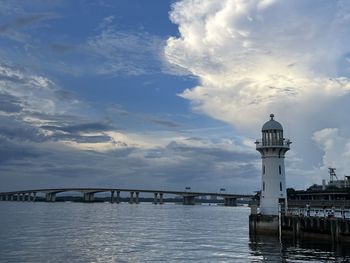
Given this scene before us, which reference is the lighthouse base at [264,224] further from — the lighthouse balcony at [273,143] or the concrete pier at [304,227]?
the lighthouse balcony at [273,143]

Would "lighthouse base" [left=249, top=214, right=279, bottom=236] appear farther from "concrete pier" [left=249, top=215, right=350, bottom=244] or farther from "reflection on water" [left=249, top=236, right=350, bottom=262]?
"reflection on water" [left=249, top=236, right=350, bottom=262]

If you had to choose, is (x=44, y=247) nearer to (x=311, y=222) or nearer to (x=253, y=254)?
(x=253, y=254)

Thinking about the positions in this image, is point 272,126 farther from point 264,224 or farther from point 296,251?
point 296,251

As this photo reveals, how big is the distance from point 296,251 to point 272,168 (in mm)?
13398

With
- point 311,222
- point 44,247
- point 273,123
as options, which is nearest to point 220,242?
point 311,222

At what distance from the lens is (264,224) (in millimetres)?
56906

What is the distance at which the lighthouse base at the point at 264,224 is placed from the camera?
56.1m

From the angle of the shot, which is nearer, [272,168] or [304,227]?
[304,227]

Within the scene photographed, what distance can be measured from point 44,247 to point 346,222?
3244 centimetres

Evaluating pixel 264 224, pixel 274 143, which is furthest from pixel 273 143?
pixel 264 224

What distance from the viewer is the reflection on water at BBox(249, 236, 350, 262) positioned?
40750 millimetres

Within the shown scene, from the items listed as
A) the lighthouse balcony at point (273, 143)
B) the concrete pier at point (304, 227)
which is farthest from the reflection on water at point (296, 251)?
the lighthouse balcony at point (273, 143)

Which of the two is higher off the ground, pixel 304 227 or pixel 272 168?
pixel 272 168

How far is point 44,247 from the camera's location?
49.0 metres
